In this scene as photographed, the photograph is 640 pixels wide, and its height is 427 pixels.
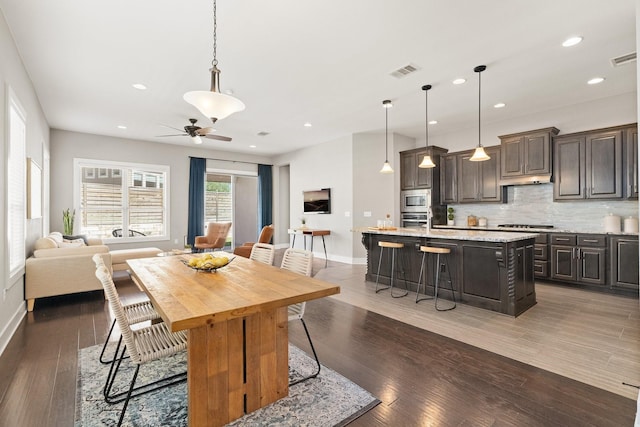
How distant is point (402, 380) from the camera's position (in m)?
2.14

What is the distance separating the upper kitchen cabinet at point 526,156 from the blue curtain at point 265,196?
633 centimetres

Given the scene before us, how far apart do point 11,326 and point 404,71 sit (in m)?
5.15

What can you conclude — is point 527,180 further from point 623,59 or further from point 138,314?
point 138,314

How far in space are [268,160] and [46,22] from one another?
6813mm

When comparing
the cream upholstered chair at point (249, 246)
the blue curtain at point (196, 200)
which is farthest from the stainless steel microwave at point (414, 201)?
the blue curtain at point (196, 200)

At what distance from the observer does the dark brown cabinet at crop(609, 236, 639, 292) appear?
13.4 ft

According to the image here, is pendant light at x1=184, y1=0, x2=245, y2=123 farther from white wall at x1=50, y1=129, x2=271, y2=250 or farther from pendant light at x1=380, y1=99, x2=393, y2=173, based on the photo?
white wall at x1=50, y1=129, x2=271, y2=250

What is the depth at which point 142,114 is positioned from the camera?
A: 540cm

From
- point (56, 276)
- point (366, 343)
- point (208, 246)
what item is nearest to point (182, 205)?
point (208, 246)

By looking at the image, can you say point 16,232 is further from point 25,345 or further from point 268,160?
point 268,160

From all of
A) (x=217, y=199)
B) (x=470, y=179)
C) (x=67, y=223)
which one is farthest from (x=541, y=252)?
(x=67, y=223)

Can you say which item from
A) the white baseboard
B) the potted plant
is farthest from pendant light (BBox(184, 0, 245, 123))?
the potted plant

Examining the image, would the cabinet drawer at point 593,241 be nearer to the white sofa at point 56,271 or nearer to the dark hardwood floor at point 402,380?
the dark hardwood floor at point 402,380

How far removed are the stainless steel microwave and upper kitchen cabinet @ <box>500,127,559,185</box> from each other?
152 centimetres
